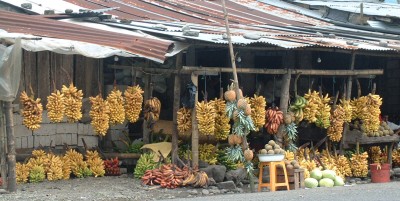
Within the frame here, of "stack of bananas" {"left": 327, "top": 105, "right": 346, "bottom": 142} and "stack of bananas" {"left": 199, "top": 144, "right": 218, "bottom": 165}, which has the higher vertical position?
"stack of bananas" {"left": 327, "top": 105, "right": 346, "bottom": 142}

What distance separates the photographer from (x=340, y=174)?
14.9 metres

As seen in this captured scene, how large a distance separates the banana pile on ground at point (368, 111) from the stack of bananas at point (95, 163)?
4.55 meters

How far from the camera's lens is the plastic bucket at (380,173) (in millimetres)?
14902

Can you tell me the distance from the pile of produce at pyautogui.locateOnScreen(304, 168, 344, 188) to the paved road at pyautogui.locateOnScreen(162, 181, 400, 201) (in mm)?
558

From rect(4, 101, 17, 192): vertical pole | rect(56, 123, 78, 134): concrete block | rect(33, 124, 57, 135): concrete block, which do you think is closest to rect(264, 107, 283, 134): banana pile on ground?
rect(56, 123, 78, 134): concrete block

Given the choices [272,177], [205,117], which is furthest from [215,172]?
[272,177]

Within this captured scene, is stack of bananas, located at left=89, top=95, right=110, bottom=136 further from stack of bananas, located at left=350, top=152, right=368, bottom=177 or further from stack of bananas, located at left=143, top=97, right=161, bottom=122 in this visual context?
stack of bananas, located at left=350, top=152, right=368, bottom=177

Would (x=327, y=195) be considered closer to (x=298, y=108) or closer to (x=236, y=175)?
(x=236, y=175)

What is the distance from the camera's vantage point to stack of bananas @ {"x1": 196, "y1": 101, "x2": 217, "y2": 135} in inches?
520

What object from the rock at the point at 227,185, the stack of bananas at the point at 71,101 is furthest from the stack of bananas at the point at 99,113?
the rock at the point at 227,185

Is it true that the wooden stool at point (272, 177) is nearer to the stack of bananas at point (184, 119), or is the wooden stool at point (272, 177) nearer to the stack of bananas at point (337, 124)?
the stack of bananas at point (184, 119)

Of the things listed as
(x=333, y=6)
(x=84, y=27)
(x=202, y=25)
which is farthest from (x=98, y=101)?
(x=333, y=6)

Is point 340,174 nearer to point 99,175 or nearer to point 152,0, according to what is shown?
point 99,175

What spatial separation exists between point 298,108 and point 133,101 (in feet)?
9.09
